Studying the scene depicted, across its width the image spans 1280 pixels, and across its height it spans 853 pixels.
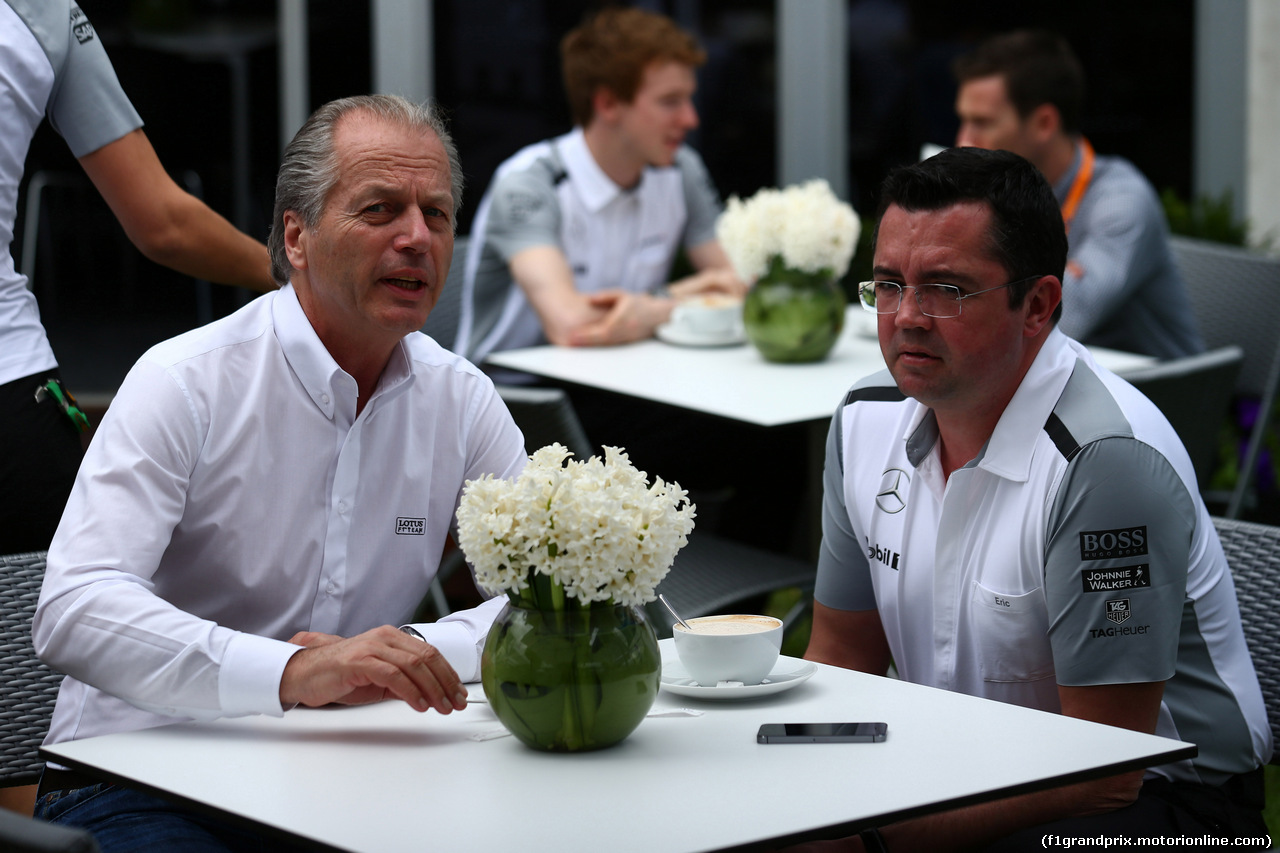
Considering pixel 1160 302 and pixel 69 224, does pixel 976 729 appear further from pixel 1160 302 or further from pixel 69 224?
pixel 69 224

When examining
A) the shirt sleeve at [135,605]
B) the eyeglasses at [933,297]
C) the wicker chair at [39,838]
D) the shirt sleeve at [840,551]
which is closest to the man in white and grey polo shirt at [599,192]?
the shirt sleeve at [840,551]

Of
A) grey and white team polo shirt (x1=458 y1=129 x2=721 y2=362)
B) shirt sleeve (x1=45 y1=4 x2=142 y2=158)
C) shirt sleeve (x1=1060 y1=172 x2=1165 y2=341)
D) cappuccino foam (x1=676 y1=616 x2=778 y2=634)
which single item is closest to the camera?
cappuccino foam (x1=676 y1=616 x2=778 y2=634)

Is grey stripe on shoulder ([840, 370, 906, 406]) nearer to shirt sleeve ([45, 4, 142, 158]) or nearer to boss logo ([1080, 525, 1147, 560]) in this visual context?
boss logo ([1080, 525, 1147, 560])

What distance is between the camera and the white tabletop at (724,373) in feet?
11.4

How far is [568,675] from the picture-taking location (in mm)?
1604

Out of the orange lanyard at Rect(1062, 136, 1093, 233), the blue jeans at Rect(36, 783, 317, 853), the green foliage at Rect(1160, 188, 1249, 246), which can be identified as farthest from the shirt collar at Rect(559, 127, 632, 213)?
the blue jeans at Rect(36, 783, 317, 853)

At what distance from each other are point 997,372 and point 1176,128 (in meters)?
5.70

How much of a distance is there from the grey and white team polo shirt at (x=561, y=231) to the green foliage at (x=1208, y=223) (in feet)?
8.73

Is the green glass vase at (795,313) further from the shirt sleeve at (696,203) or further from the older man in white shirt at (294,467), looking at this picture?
the older man in white shirt at (294,467)

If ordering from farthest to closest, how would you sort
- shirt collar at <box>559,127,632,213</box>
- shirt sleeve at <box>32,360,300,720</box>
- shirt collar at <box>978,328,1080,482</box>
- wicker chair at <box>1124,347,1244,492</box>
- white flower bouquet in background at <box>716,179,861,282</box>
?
shirt collar at <box>559,127,632,213</box> → white flower bouquet in background at <box>716,179,861,282</box> → wicker chair at <box>1124,347,1244,492</box> → shirt collar at <box>978,328,1080,482</box> → shirt sleeve at <box>32,360,300,720</box>

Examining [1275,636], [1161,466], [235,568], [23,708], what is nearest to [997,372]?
[1161,466]

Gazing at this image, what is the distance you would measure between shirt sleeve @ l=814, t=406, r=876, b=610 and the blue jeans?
96 cm

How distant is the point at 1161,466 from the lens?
1965 mm

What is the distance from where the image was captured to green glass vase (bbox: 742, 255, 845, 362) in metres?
3.98
